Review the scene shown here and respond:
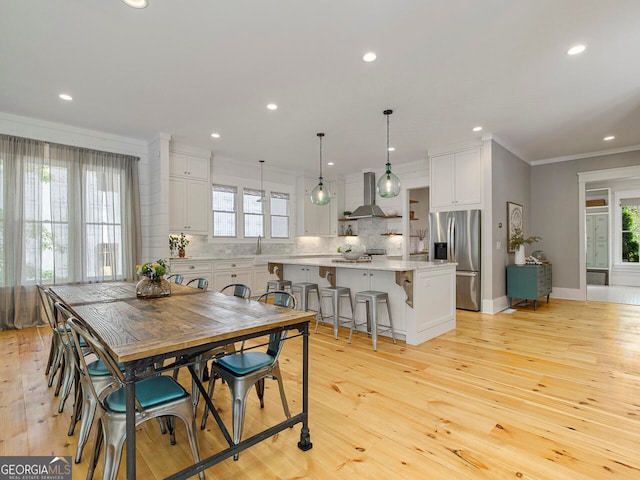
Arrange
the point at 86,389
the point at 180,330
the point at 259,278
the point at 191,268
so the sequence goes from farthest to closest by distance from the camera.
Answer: the point at 259,278 → the point at 191,268 → the point at 86,389 → the point at 180,330

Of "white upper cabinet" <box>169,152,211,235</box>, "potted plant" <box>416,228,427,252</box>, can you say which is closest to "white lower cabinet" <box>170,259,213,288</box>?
"white upper cabinet" <box>169,152,211,235</box>

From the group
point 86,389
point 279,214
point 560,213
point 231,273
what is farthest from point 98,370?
point 560,213

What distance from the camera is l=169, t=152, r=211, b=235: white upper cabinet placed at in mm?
5652

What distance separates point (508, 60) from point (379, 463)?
140 inches

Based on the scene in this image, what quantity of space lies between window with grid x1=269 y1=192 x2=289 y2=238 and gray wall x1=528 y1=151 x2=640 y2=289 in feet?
17.9

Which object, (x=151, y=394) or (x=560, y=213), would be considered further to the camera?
(x=560, y=213)

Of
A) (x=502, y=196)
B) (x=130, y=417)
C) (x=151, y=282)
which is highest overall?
(x=502, y=196)

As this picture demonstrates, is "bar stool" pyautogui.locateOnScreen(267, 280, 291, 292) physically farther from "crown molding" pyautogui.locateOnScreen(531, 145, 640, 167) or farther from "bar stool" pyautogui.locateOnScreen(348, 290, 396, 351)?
"crown molding" pyautogui.locateOnScreen(531, 145, 640, 167)

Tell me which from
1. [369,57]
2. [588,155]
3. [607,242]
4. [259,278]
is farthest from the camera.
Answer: [607,242]

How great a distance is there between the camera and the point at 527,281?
5.60 m

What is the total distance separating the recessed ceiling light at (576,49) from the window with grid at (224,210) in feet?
18.6

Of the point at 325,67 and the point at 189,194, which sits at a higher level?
the point at 325,67

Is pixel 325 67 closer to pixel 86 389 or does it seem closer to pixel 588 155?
pixel 86 389

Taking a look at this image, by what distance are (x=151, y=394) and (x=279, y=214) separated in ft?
20.5
